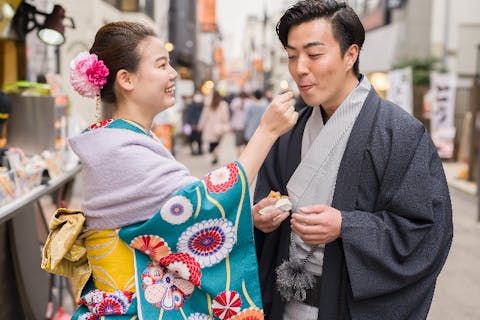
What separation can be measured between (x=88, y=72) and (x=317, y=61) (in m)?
0.81

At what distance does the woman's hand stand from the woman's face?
388mm

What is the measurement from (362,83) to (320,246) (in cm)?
63

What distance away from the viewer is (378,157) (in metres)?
1.98

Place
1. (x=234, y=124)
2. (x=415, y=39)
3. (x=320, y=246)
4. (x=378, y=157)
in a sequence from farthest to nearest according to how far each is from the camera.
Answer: (x=415, y=39)
(x=234, y=124)
(x=320, y=246)
(x=378, y=157)

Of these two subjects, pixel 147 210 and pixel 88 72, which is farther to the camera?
pixel 88 72

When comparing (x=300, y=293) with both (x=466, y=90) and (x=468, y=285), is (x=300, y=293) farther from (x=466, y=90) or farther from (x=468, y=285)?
(x=466, y=90)

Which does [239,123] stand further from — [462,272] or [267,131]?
[267,131]

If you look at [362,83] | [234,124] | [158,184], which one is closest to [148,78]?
[158,184]

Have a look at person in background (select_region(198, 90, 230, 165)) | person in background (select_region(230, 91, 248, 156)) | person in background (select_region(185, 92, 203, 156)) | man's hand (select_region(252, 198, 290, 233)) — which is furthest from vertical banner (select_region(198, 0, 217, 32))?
man's hand (select_region(252, 198, 290, 233))

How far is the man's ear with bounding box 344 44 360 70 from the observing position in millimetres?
2092

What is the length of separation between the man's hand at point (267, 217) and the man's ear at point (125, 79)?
2.09 ft

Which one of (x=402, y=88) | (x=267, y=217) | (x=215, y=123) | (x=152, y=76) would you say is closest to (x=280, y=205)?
(x=267, y=217)

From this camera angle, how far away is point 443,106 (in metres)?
14.2

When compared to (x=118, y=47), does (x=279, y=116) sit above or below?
below
